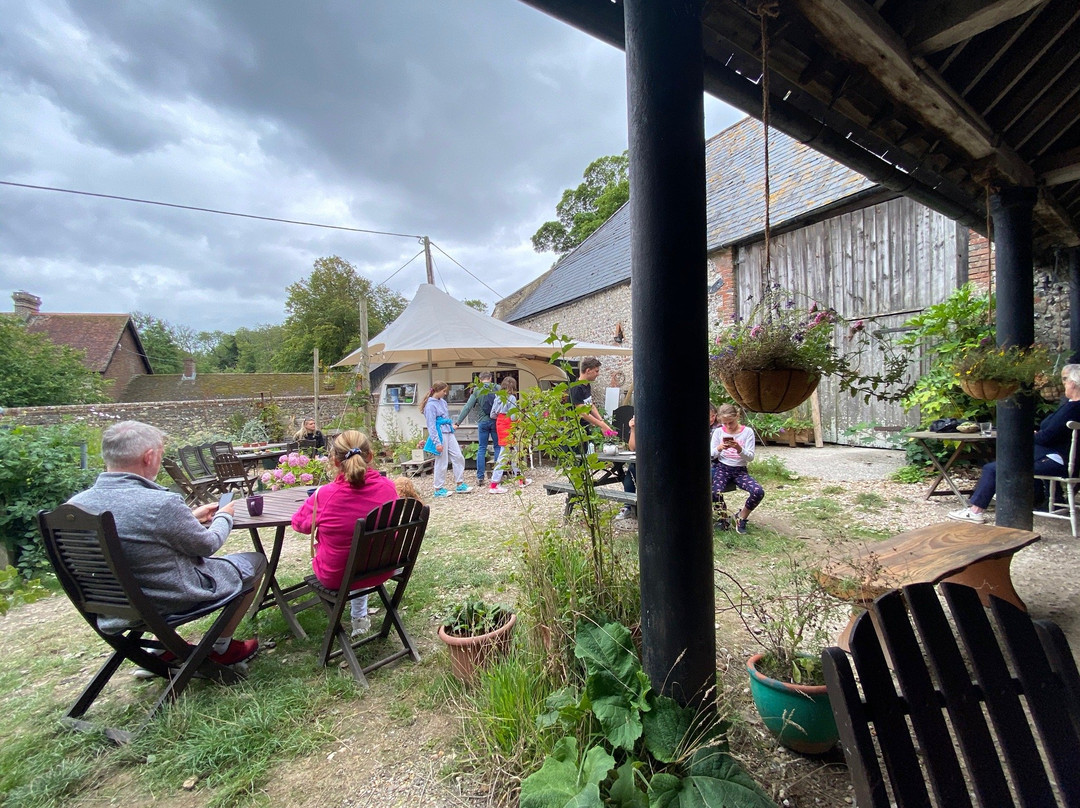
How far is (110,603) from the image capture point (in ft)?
6.88

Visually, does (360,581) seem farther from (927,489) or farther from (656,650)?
A: (927,489)

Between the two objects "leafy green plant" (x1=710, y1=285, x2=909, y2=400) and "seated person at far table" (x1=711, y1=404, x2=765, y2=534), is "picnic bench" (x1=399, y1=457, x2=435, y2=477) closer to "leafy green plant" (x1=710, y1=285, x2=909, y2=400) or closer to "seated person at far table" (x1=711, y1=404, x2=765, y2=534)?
"seated person at far table" (x1=711, y1=404, x2=765, y2=534)

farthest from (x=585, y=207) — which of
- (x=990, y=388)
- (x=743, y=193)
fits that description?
(x=990, y=388)

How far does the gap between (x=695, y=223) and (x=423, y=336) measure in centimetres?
740

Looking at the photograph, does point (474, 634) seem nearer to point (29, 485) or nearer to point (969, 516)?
point (969, 516)

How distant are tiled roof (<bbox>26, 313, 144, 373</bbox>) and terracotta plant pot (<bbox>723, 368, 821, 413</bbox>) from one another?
1115 inches

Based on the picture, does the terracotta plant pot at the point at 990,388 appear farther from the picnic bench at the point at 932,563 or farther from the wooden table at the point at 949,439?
the wooden table at the point at 949,439

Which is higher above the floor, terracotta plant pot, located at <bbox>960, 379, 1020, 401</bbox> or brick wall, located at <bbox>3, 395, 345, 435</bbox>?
terracotta plant pot, located at <bbox>960, 379, 1020, 401</bbox>

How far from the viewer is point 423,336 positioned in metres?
8.36

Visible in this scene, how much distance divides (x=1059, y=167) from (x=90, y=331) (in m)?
32.3

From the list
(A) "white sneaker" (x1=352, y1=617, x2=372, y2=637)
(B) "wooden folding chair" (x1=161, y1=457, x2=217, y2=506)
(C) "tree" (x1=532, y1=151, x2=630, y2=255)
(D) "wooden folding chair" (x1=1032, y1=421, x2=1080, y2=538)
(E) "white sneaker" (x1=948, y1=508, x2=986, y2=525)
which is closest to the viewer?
(A) "white sneaker" (x1=352, y1=617, x2=372, y2=637)

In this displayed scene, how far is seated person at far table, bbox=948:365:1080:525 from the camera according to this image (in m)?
4.04

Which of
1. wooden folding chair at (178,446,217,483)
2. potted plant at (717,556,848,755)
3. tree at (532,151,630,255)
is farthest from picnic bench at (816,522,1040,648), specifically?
tree at (532,151,630,255)

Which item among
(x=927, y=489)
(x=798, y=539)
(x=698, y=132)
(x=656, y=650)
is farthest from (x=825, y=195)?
(x=656, y=650)
